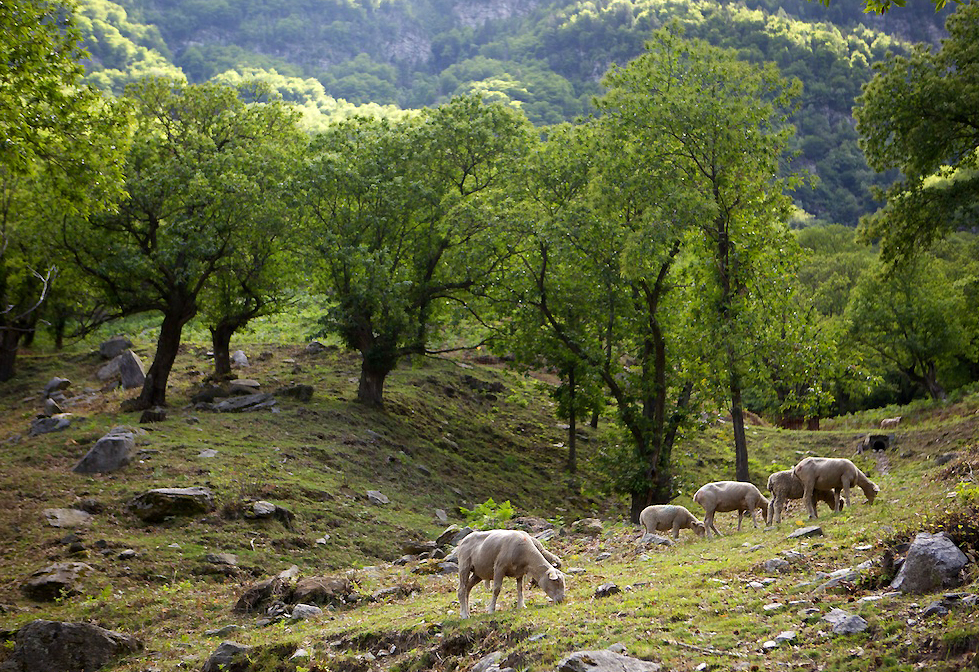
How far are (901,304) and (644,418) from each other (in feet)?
121

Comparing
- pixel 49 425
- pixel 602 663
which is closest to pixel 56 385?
pixel 49 425

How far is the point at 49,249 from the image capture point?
26.9m

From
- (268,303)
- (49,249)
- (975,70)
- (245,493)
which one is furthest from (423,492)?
(975,70)

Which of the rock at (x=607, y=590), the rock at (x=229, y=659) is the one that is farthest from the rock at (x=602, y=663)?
the rock at (x=229, y=659)

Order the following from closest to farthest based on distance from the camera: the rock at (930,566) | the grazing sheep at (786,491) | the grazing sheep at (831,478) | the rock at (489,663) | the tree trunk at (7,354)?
the rock at (930,566) < the rock at (489,663) < the grazing sheep at (831,478) < the grazing sheep at (786,491) < the tree trunk at (7,354)

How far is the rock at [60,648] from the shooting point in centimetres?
1198

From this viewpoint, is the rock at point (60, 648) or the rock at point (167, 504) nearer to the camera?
the rock at point (60, 648)

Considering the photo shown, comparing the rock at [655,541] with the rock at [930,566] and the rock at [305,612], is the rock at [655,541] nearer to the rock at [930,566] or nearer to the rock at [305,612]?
the rock at [305,612]

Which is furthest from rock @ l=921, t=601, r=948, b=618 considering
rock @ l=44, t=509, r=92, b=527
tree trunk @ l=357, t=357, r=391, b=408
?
tree trunk @ l=357, t=357, r=391, b=408

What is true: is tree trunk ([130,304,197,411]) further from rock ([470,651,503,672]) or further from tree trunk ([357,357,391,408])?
rock ([470,651,503,672])

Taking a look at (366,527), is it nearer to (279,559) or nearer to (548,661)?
(279,559)

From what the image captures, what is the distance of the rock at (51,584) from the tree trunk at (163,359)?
13.6m

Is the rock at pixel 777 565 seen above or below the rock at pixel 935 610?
Answer: below

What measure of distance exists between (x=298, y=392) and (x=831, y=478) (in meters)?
20.3
